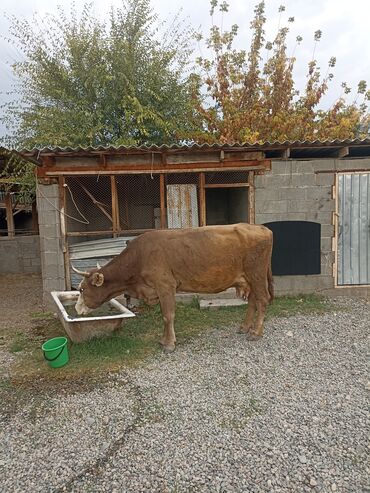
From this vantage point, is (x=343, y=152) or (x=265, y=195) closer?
(x=343, y=152)

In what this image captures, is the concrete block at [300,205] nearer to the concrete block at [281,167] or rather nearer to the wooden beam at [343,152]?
Result: the concrete block at [281,167]

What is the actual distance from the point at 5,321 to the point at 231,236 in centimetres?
450

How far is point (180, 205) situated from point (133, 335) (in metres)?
2.91

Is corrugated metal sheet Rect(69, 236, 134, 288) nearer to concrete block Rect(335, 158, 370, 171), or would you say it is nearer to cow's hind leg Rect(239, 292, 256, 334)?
cow's hind leg Rect(239, 292, 256, 334)

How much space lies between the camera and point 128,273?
474cm

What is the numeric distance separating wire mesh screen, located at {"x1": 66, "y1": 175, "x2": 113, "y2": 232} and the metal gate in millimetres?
4914

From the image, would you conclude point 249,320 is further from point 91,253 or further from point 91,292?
point 91,253

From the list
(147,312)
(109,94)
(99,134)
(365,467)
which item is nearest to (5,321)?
(147,312)

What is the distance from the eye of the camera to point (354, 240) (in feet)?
22.2

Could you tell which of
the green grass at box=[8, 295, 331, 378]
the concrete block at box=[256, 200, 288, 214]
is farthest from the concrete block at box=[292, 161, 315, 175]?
the green grass at box=[8, 295, 331, 378]

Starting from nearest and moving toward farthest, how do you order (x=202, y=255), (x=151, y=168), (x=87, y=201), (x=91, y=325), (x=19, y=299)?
(x=91, y=325), (x=202, y=255), (x=151, y=168), (x=19, y=299), (x=87, y=201)

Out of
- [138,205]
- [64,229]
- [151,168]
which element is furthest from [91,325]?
[138,205]

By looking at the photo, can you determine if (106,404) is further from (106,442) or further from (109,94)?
(109,94)

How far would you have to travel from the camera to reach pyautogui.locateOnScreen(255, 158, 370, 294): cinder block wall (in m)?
6.58
